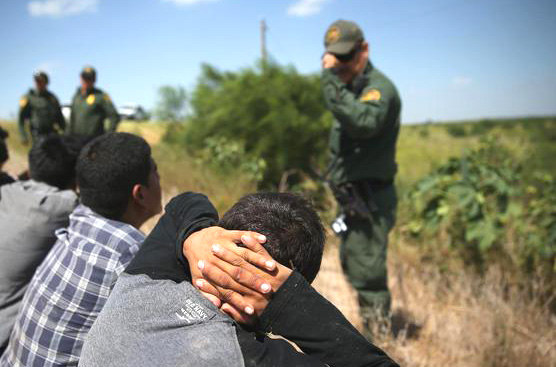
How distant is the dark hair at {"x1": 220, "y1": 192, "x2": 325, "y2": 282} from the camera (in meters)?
1.01

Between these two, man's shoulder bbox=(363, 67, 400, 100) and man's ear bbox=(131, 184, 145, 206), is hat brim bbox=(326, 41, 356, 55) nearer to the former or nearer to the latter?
man's shoulder bbox=(363, 67, 400, 100)

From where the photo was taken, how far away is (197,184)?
5172 millimetres

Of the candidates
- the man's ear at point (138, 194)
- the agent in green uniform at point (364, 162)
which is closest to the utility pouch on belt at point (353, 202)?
the agent in green uniform at point (364, 162)

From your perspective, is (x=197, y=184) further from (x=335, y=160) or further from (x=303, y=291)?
(x=303, y=291)

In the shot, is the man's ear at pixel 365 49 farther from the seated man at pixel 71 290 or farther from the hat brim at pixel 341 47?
the seated man at pixel 71 290

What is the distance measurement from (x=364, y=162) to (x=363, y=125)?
331mm

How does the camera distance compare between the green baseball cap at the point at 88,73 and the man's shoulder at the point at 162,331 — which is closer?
the man's shoulder at the point at 162,331

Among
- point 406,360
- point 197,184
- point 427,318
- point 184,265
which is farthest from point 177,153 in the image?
point 184,265

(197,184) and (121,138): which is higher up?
(121,138)

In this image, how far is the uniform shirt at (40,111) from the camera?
6328 mm

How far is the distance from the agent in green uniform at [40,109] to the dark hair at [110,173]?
532 centimetres

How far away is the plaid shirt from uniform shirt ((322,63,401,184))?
151cm

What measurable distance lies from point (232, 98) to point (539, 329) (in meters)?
6.18

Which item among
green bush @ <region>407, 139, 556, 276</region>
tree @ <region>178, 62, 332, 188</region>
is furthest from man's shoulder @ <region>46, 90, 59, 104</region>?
green bush @ <region>407, 139, 556, 276</region>
